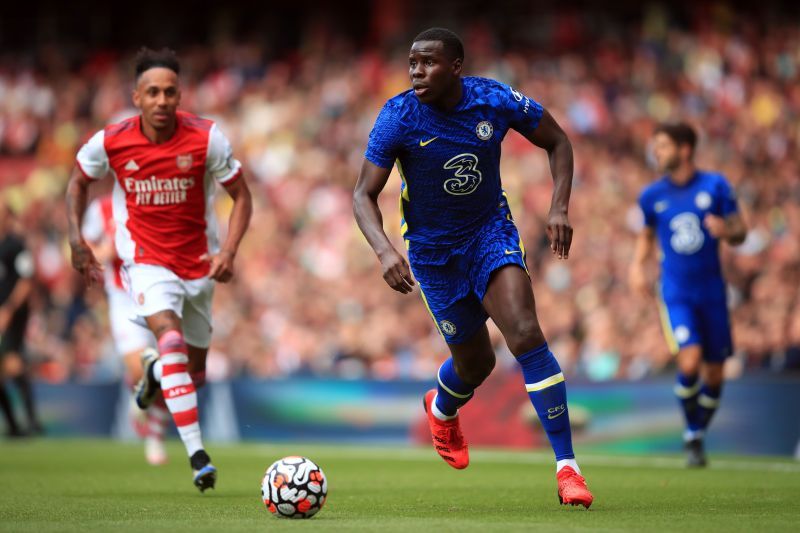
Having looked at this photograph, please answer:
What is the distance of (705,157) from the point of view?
18.3 m

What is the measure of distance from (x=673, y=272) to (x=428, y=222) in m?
4.62

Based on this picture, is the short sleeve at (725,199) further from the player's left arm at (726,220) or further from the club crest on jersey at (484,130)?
the club crest on jersey at (484,130)

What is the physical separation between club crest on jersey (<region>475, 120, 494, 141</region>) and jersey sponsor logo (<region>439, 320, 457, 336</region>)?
1.15 metres

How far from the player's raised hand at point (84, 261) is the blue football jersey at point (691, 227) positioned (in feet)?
17.3

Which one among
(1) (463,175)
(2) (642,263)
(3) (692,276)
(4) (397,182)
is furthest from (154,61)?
(4) (397,182)

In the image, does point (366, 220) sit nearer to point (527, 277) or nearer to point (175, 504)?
point (527, 277)

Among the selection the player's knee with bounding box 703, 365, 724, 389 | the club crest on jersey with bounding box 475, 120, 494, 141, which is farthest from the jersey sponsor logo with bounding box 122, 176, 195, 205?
the player's knee with bounding box 703, 365, 724, 389

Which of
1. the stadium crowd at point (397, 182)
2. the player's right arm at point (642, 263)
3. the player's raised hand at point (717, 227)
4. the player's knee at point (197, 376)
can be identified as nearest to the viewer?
the player's knee at point (197, 376)

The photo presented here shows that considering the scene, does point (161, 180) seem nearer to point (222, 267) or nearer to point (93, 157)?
point (93, 157)

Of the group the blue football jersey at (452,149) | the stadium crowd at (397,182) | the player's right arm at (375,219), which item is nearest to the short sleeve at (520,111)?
the blue football jersey at (452,149)

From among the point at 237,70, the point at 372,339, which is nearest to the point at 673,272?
the point at 372,339

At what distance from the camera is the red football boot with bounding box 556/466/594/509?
7.34 metres

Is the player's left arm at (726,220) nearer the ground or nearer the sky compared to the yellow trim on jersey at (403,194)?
nearer the ground

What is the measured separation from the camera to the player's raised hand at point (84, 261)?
917 cm
